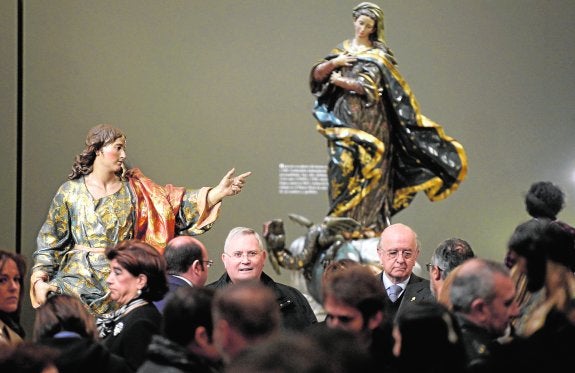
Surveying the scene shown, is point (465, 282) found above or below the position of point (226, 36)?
below

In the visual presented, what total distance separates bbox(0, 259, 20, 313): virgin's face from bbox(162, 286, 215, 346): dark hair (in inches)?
53.6

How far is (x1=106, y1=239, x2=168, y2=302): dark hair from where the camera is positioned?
4.30m

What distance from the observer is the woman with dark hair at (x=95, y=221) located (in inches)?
250

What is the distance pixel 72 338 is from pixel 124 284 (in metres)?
0.71

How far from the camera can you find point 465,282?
11.8 feet

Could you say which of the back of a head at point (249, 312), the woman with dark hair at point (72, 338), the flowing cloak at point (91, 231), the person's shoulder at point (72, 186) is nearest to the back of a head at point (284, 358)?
the back of a head at point (249, 312)

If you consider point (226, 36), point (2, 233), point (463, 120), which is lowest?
point (2, 233)

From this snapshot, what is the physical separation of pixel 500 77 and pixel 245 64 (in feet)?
7.75

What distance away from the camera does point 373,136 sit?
788 centimetres

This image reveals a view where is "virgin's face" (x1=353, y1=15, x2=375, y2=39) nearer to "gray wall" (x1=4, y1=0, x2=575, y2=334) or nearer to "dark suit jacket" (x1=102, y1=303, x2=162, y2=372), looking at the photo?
"gray wall" (x1=4, y1=0, x2=575, y2=334)

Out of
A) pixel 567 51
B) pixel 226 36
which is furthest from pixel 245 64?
pixel 567 51

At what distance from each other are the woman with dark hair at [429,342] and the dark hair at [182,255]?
1.92 meters

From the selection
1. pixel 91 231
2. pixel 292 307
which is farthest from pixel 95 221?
pixel 292 307

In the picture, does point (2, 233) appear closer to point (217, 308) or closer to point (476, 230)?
point (476, 230)
